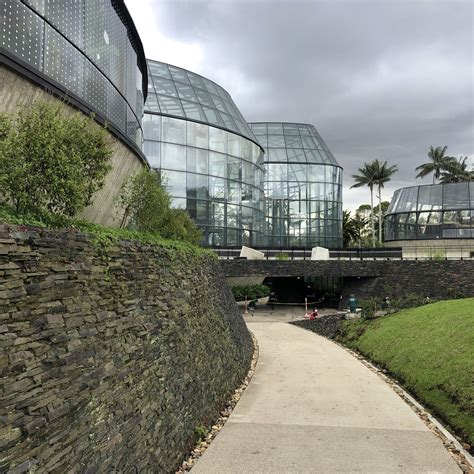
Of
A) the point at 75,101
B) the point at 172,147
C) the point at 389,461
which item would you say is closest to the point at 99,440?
the point at 389,461

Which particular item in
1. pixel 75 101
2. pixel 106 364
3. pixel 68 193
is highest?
pixel 75 101

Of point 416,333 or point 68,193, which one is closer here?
point 68,193

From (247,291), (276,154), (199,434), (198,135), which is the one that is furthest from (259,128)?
(199,434)

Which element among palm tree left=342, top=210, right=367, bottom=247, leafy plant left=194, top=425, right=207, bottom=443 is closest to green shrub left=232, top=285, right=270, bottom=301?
leafy plant left=194, top=425, right=207, bottom=443

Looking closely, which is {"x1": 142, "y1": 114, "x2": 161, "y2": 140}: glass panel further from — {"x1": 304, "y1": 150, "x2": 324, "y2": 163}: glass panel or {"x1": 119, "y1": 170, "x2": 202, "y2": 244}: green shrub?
{"x1": 304, "y1": 150, "x2": 324, "y2": 163}: glass panel

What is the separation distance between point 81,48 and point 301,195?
1497 inches

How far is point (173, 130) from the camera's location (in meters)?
30.4

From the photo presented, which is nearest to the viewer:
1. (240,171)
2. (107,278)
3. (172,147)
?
(107,278)

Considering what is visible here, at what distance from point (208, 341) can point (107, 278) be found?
16.3ft

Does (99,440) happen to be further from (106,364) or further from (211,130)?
(211,130)

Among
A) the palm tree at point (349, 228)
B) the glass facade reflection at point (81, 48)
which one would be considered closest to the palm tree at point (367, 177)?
the palm tree at point (349, 228)

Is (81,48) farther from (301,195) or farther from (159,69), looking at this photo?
(301,195)

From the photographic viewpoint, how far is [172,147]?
99.4ft

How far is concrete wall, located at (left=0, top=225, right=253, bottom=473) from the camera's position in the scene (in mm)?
4199
